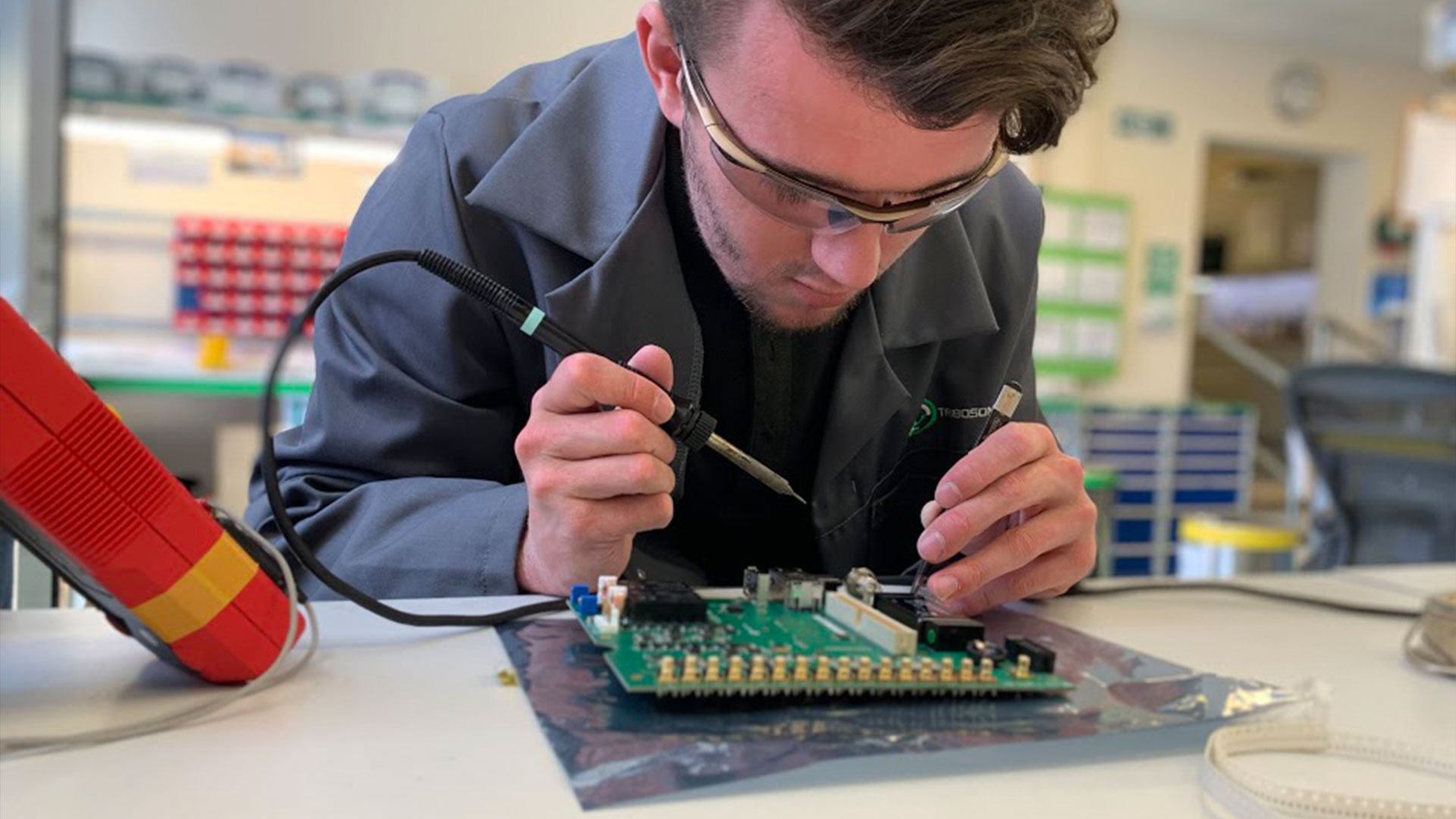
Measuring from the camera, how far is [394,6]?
1.37 m

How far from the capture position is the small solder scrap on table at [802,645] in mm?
630

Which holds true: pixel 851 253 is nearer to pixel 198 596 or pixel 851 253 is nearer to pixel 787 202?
pixel 787 202

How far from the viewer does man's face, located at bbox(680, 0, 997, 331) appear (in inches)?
30.0

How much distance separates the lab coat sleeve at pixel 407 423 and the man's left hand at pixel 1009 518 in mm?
349

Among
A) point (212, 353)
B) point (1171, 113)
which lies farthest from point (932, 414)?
point (1171, 113)

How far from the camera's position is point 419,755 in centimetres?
57

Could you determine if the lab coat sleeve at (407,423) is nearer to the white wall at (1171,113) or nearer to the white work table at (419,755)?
the white work table at (419,755)

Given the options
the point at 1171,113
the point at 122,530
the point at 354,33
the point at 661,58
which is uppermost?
the point at 1171,113

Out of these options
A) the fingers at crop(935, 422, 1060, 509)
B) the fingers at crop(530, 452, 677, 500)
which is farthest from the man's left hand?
the fingers at crop(530, 452, 677, 500)

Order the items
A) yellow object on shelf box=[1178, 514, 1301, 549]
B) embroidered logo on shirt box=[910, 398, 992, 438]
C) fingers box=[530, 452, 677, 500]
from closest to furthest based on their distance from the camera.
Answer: fingers box=[530, 452, 677, 500]
embroidered logo on shirt box=[910, 398, 992, 438]
yellow object on shelf box=[1178, 514, 1301, 549]

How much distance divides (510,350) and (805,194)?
33 cm

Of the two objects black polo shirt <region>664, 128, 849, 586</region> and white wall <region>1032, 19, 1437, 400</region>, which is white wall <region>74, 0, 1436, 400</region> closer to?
white wall <region>1032, 19, 1437, 400</region>

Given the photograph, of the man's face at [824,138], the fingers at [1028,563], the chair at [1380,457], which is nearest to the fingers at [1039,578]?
the fingers at [1028,563]

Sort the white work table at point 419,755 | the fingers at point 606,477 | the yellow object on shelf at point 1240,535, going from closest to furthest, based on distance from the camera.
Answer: the white work table at point 419,755 → the fingers at point 606,477 → the yellow object on shelf at point 1240,535
